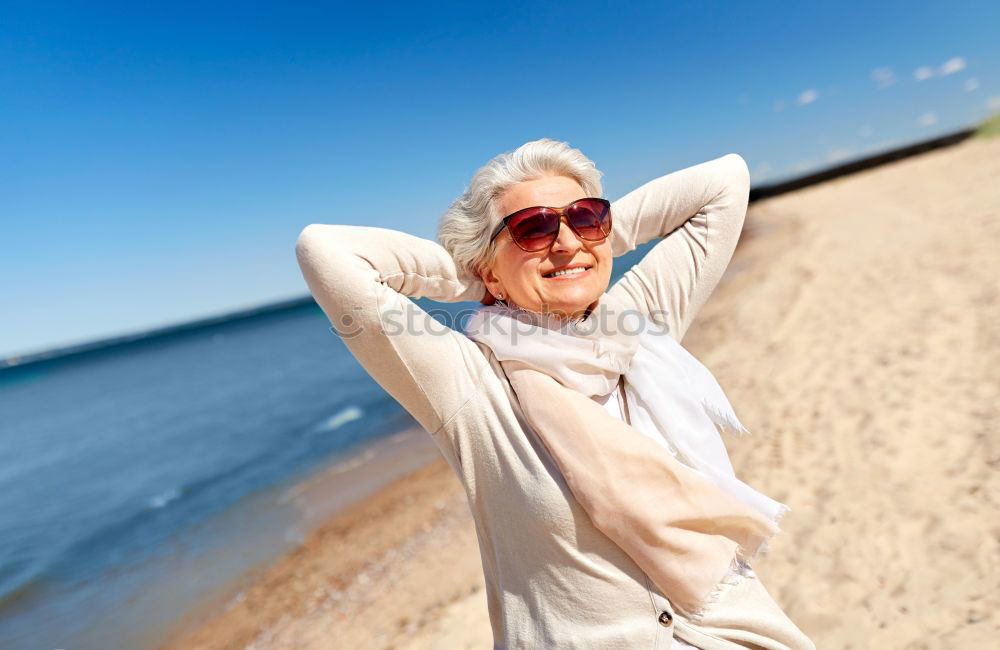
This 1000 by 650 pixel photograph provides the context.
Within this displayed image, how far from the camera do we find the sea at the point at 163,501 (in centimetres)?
618

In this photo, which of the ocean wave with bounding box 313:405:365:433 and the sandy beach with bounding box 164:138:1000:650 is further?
the ocean wave with bounding box 313:405:365:433

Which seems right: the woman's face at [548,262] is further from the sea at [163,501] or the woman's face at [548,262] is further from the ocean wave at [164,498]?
the ocean wave at [164,498]

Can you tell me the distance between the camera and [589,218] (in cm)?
163

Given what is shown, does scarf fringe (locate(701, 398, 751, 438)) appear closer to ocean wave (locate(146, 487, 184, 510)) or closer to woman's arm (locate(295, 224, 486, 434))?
woman's arm (locate(295, 224, 486, 434))

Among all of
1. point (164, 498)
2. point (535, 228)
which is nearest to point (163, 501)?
point (164, 498)

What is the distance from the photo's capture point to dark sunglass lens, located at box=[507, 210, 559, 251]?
1.57 meters

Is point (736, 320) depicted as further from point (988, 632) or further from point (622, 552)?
point (622, 552)

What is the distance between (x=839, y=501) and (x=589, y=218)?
3.54 metres

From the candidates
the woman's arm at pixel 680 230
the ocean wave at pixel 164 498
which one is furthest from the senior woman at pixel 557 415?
the ocean wave at pixel 164 498

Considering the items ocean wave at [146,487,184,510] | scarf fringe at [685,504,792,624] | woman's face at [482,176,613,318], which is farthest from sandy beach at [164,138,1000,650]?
ocean wave at [146,487,184,510]

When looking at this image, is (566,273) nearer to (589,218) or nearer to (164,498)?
(589,218)

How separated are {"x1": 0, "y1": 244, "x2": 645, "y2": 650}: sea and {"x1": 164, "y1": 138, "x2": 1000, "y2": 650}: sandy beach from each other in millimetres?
954

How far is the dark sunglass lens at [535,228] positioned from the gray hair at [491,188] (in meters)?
0.07

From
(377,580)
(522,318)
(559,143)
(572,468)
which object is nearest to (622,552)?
(572,468)
